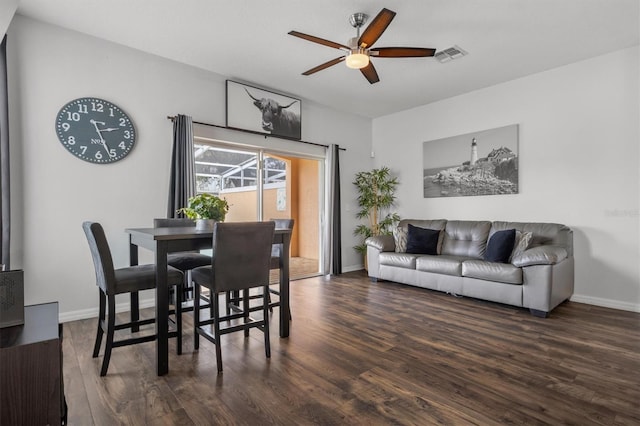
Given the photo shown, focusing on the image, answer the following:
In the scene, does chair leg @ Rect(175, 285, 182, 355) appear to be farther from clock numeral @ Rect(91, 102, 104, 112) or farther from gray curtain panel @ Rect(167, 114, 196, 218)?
clock numeral @ Rect(91, 102, 104, 112)

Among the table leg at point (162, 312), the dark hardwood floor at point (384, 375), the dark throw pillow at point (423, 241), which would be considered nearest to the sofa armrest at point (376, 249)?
the dark throw pillow at point (423, 241)

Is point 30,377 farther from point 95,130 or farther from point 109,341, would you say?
point 95,130

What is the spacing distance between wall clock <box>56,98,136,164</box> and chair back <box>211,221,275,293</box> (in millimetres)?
2127

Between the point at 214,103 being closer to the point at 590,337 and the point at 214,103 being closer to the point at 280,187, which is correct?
the point at 280,187

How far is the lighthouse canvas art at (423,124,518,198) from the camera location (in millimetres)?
4539

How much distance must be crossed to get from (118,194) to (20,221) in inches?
32.9

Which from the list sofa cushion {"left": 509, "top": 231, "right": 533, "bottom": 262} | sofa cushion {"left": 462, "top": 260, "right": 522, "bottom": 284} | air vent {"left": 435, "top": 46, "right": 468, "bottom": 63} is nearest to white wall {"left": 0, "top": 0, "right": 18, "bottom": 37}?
air vent {"left": 435, "top": 46, "right": 468, "bottom": 63}

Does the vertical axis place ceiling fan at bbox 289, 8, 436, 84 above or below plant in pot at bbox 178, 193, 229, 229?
above

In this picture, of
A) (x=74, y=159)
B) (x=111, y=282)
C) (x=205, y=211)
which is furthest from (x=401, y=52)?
(x=74, y=159)

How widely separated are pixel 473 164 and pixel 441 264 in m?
1.73

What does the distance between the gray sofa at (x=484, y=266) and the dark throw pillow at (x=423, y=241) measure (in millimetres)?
118

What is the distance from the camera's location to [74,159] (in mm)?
3285

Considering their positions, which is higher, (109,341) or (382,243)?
(382,243)

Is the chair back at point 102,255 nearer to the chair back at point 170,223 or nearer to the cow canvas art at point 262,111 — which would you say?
the chair back at point 170,223
